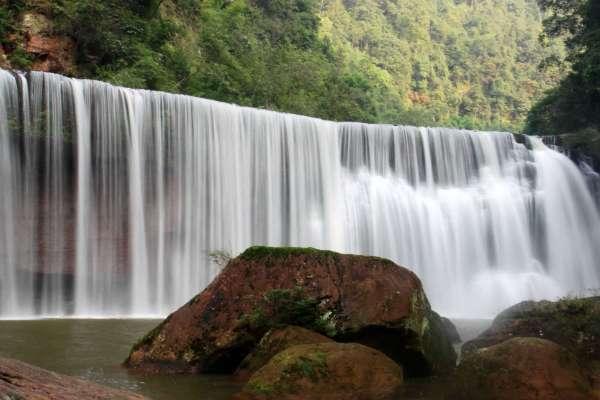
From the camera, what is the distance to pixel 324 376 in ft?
18.8

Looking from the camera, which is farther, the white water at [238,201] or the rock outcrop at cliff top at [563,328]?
the white water at [238,201]

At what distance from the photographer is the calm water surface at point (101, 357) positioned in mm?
6070

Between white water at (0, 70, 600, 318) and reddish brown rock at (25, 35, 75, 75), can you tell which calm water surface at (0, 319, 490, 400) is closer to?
white water at (0, 70, 600, 318)

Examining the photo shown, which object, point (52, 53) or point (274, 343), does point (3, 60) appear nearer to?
point (52, 53)

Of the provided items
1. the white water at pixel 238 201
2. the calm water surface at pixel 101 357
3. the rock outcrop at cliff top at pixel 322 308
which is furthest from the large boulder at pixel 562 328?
the white water at pixel 238 201

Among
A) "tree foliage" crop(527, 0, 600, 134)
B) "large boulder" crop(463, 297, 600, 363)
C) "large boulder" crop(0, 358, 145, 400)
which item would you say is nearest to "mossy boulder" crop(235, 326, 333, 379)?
"large boulder" crop(463, 297, 600, 363)

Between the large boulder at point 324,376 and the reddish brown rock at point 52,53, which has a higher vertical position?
the reddish brown rock at point 52,53

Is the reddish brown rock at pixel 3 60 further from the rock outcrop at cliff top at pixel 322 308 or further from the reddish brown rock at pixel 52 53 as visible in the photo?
the rock outcrop at cliff top at pixel 322 308

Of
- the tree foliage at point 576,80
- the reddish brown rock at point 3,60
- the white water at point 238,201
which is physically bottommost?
the white water at point 238,201

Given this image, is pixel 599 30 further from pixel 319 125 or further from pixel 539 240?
pixel 319 125

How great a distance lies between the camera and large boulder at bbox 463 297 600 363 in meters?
7.14

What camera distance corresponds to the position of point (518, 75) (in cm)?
8425

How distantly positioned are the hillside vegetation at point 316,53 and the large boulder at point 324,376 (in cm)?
1505

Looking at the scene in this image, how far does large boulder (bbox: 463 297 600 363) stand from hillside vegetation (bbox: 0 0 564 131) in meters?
14.9
